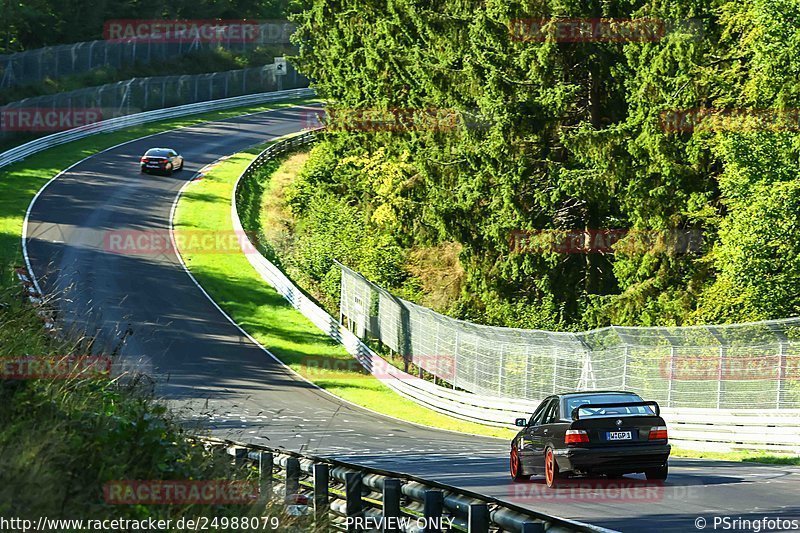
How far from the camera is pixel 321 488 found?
11.7 meters

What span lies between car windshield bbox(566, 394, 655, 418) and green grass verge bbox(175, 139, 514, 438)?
14.9m

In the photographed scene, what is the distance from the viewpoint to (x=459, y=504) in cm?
976

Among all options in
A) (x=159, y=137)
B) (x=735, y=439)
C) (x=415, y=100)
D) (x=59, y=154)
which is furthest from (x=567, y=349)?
(x=159, y=137)

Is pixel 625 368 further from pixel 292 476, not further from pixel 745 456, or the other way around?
pixel 292 476

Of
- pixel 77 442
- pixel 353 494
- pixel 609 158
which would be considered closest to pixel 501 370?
pixel 609 158

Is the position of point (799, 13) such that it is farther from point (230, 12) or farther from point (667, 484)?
point (230, 12)

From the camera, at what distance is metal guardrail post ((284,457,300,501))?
12.0 meters

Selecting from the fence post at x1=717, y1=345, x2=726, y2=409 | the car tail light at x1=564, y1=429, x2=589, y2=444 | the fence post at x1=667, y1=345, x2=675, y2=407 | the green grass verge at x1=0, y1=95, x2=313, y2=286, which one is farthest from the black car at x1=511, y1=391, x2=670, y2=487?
the green grass verge at x1=0, y1=95, x2=313, y2=286

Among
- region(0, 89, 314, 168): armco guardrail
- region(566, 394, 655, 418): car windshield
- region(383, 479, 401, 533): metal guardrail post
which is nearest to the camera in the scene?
region(383, 479, 401, 533): metal guardrail post

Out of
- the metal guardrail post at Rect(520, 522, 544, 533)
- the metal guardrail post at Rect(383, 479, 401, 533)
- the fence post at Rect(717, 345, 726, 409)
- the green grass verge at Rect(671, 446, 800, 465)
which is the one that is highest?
the metal guardrail post at Rect(520, 522, 544, 533)

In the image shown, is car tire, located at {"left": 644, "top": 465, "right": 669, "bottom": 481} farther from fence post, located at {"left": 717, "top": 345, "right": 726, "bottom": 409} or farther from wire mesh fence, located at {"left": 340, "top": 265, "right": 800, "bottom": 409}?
fence post, located at {"left": 717, "top": 345, "right": 726, "bottom": 409}

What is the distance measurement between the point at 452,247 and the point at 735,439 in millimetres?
27414

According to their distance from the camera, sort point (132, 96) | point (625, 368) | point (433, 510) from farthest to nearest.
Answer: point (132, 96)
point (625, 368)
point (433, 510)

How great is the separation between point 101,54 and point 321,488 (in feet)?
282
